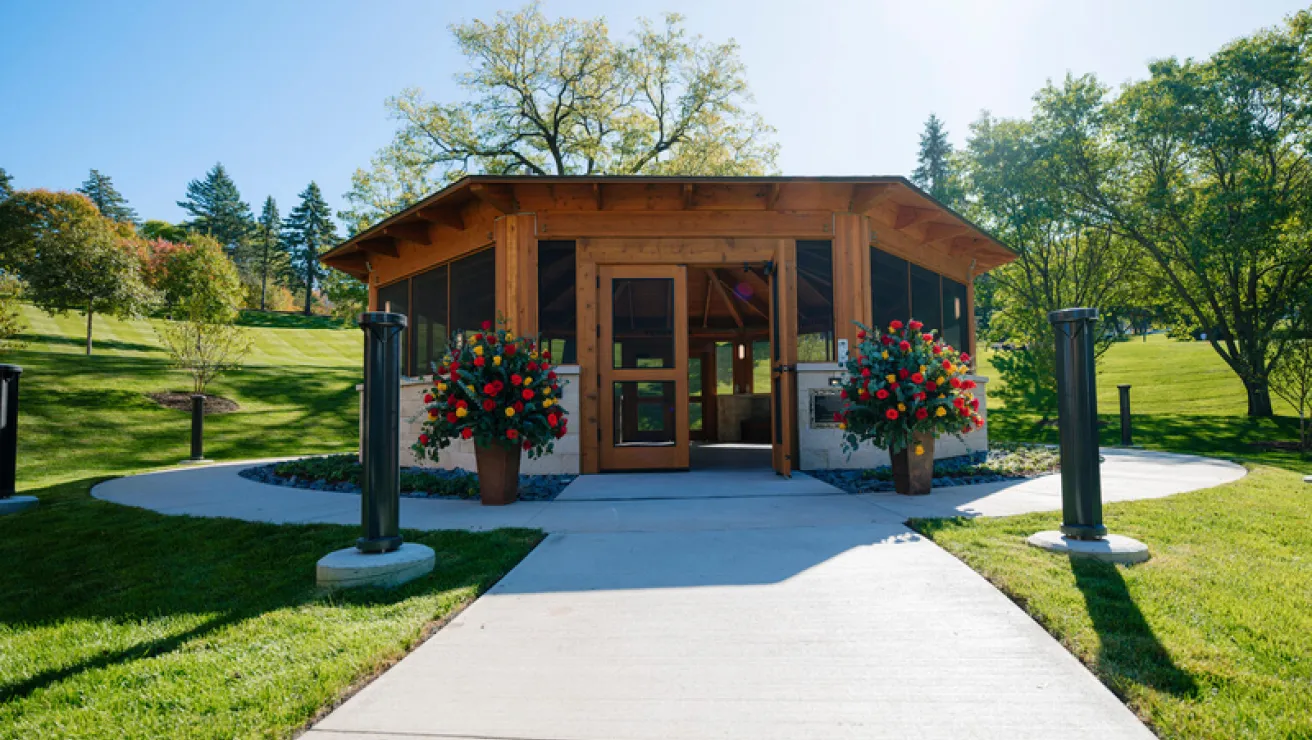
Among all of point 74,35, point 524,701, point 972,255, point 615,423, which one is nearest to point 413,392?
point 615,423

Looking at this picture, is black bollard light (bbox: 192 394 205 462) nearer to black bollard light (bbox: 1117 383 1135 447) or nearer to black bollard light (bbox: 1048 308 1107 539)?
black bollard light (bbox: 1048 308 1107 539)

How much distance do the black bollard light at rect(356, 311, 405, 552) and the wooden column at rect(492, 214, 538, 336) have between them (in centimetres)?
364

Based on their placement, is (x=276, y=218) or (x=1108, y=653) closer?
(x=1108, y=653)

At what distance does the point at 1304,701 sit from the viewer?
171 centimetres

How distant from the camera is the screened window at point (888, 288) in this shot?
7637mm

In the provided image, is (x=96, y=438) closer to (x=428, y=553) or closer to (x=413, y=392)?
(x=413, y=392)

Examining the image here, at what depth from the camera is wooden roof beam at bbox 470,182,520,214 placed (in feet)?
21.7

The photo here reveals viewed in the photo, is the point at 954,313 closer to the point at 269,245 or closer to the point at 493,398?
the point at 493,398

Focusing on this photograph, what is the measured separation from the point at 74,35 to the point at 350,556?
26.8ft

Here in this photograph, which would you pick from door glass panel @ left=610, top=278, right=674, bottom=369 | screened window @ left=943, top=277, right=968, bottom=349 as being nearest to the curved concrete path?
door glass panel @ left=610, top=278, right=674, bottom=369

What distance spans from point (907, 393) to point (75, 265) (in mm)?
26491

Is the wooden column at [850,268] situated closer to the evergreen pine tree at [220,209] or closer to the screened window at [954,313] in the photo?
the screened window at [954,313]

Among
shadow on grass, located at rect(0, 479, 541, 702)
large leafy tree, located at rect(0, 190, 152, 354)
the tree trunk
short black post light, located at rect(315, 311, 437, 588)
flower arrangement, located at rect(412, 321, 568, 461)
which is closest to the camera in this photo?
shadow on grass, located at rect(0, 479, 541, 702)

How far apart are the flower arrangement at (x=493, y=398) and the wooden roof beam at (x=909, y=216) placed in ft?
17.2
